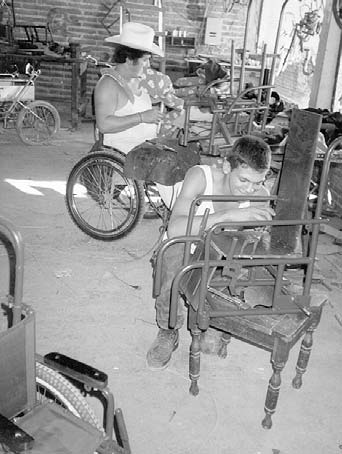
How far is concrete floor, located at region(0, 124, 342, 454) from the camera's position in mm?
2414

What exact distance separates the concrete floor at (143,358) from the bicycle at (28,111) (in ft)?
9.47

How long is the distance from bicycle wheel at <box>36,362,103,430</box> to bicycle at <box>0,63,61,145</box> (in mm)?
5642

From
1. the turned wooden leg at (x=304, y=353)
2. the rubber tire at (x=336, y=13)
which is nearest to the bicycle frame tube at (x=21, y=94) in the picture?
the rubber tire at (x=336, y=13)

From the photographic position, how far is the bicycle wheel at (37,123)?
280 inches

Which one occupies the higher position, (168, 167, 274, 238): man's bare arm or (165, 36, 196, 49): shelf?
(165, 36, 196, 49): shelf

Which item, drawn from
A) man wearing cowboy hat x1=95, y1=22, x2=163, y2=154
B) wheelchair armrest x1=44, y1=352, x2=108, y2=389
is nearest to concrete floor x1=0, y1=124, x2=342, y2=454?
wheelchair armrest x1=44, y1=352, x2=108, y2=389

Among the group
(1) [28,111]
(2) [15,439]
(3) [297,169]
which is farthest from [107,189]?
(1) [28,111]

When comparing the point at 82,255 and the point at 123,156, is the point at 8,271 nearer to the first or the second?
the point at 82,255

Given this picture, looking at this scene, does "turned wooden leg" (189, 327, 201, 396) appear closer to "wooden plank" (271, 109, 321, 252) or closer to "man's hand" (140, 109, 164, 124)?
"wooden plank" (271, 109, 321, 252)

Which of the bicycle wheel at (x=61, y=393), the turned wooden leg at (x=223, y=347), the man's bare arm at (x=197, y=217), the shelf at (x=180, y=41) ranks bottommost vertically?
the turned wooden leg at (x=223, y=347)

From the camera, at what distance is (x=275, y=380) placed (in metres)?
2.34

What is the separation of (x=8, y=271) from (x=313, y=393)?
6.88 feet

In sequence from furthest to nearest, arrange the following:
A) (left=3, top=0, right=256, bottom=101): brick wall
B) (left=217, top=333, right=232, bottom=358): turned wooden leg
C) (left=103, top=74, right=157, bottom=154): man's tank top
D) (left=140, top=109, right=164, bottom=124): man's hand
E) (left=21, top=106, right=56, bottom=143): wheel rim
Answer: (left=3, top=0, right=256, bottom=101): brick wall, (left=21, top=106, right=56, bottom=143): wheel rim, (left=103, top=74, right=157, bottom=154): man's tank top, (left=140, top=109, right=164, bottom=124): man's hand, (left=217, top=333, right=232, bottom=358): turned wooden leg

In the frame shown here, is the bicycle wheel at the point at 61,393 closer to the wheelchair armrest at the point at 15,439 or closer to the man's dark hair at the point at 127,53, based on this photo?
the wheelchair armrest at the point at 15,439
